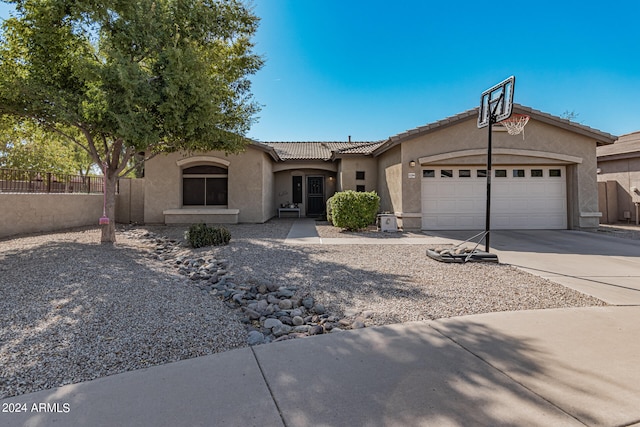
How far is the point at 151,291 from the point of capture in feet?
15.3

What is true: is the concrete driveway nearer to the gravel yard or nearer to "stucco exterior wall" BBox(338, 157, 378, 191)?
the gravel yard

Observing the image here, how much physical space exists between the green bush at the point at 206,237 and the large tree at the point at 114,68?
2451 millimetres

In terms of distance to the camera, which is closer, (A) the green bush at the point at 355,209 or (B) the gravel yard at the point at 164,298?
(B) the gravel yard at the point at 164,298

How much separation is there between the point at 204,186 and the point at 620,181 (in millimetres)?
19158

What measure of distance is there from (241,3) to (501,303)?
973 cm

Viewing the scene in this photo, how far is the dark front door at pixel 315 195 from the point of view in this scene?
18078mm

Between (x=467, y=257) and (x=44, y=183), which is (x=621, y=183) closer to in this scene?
(x=467, y=257)

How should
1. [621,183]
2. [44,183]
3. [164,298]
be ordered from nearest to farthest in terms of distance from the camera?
[164,298] → [44,183] → [621,183]

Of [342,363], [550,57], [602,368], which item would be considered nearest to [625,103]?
[550,57]

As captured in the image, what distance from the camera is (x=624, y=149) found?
14859 mm

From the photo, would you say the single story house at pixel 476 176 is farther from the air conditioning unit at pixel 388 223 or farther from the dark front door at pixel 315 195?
the dark front door at pixel 315 195

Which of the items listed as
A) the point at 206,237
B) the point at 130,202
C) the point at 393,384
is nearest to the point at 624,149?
the point at 206,237

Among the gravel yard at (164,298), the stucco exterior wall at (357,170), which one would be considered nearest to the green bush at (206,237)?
the gravel yard at (164,298)

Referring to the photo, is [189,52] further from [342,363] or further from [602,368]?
[602,368]
